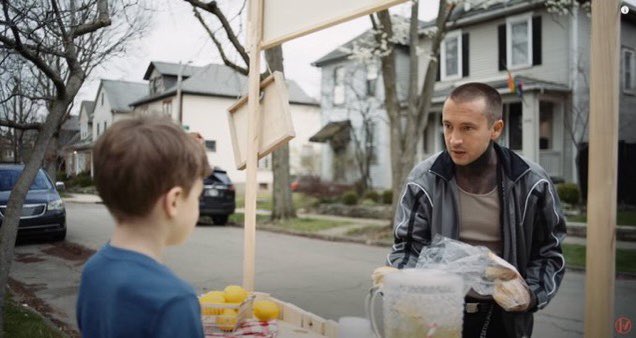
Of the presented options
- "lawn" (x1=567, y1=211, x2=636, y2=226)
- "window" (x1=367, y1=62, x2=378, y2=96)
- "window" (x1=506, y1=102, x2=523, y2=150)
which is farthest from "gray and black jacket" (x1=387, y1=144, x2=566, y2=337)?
"window" (x1=367, y1=62, x2=378, y2=96)

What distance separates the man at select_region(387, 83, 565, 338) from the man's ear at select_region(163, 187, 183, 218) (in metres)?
1.09

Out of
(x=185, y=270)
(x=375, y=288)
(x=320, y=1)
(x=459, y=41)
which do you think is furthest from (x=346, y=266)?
(x=459, y=41)

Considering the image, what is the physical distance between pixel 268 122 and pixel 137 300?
6.36 ft

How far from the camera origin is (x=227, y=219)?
1577 centimetres

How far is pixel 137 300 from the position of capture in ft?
4.22

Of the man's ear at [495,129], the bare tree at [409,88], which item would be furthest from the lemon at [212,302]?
the bare tree at [409,88]

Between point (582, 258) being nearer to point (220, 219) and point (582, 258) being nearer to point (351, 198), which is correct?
point (220, 219)

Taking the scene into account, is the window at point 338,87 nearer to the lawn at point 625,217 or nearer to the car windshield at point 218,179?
the car windshield at point 218,179

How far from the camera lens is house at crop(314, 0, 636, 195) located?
17.6 metres

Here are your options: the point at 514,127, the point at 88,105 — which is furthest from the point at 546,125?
the point at 88,105

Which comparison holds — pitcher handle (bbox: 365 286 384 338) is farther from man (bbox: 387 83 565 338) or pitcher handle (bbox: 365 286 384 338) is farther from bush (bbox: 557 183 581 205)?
bush (bbox: 557 183 581 205)

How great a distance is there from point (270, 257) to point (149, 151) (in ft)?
29.1

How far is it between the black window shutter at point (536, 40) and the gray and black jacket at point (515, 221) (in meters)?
18.5

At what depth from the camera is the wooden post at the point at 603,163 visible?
1.84 meters
